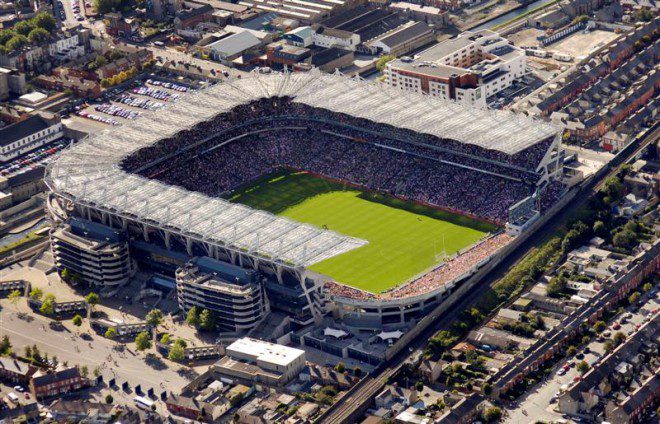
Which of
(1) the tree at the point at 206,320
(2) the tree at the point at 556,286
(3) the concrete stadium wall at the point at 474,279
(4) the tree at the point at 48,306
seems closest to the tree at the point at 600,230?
(3) the concrete stadium wall at the point at 474,279

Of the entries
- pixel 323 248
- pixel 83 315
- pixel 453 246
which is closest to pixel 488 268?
pixel 453 246

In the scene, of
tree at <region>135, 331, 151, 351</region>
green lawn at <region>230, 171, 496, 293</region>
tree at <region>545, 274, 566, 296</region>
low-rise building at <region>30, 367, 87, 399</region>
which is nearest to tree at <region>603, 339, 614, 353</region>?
tree at <region>545, 274, 566, 296</region>

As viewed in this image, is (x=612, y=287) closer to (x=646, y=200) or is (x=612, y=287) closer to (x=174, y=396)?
(x=646, y=200)

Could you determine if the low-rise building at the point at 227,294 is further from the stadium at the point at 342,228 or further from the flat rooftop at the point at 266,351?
the flat rooftop at the point at 266,351

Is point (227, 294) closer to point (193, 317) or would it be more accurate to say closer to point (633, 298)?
point (193, 317)

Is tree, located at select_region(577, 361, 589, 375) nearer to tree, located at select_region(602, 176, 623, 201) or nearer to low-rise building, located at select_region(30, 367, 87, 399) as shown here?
tree, located at select_region(602, 176, 623, 201)

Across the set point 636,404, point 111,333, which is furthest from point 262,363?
point 636,404
